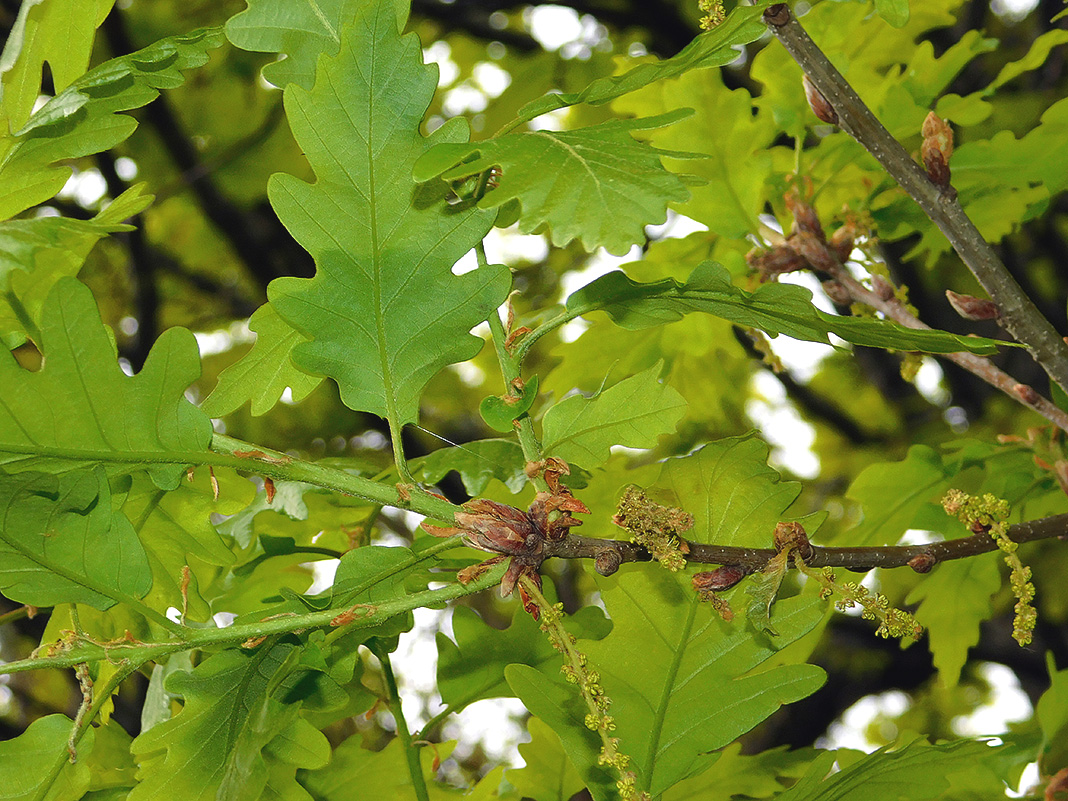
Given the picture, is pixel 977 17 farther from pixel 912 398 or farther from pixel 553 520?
pixel 553 520

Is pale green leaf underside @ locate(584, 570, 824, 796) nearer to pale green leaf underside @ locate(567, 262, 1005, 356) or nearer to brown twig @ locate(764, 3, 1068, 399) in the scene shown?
pale green leaf underside @ locate(567, 262, 1005, 356)

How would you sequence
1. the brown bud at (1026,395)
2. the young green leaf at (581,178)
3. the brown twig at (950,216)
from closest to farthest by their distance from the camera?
the young green leaf at (581,178)
the brown twig at (950,216)
the brown bud at (1026,395)

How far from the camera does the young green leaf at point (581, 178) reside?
0.55m

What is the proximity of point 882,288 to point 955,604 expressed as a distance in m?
0.38

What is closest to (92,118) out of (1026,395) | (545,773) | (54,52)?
(54,52)

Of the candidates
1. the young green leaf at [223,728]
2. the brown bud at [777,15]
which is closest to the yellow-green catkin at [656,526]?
the young green leaf at [223,728]

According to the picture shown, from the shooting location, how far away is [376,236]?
2.11 ft

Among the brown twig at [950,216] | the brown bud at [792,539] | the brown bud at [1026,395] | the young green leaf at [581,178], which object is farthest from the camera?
the brown bud at [1026,395]

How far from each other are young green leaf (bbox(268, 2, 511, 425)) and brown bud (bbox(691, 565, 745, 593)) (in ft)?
0.72

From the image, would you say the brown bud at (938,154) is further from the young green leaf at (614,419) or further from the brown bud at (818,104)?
the young green leaf at (614,419)

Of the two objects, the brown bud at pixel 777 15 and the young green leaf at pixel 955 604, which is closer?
the brown bud at pixel 777 15

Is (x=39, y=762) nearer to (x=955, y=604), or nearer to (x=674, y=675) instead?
(x=674, y=675)

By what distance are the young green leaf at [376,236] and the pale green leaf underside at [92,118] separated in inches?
4.0

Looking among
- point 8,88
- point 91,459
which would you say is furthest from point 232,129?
point 91,459
